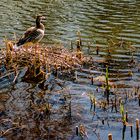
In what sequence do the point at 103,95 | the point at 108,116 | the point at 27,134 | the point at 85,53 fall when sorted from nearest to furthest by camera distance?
the point at 27,134, the point at 108,116, the point at 103,95, the point at 85,53

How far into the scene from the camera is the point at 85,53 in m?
16.6

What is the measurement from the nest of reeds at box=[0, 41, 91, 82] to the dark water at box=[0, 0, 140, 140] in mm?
577

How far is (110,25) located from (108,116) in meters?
11.4

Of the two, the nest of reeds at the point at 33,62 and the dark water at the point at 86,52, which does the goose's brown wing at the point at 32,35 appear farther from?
the dark water at the point at 86,52

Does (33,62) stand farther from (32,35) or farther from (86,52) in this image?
(86,52)

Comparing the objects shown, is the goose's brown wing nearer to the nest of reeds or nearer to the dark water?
the nest of reeds

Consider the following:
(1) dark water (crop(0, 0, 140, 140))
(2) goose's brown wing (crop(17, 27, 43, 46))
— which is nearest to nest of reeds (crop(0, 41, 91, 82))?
(1) dark water (crop(0, 0, 140, 140))

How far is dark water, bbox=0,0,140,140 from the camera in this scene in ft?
34.2

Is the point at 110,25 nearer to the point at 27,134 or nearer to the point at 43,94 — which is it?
the point at 43,94

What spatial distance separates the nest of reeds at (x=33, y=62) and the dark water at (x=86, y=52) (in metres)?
0.58

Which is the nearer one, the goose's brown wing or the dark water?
the dark water

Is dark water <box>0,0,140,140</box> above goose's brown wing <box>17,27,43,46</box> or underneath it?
underneath

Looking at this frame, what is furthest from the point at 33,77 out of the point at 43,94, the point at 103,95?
the point at 103,95

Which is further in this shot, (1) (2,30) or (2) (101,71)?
(1) (2,30)
